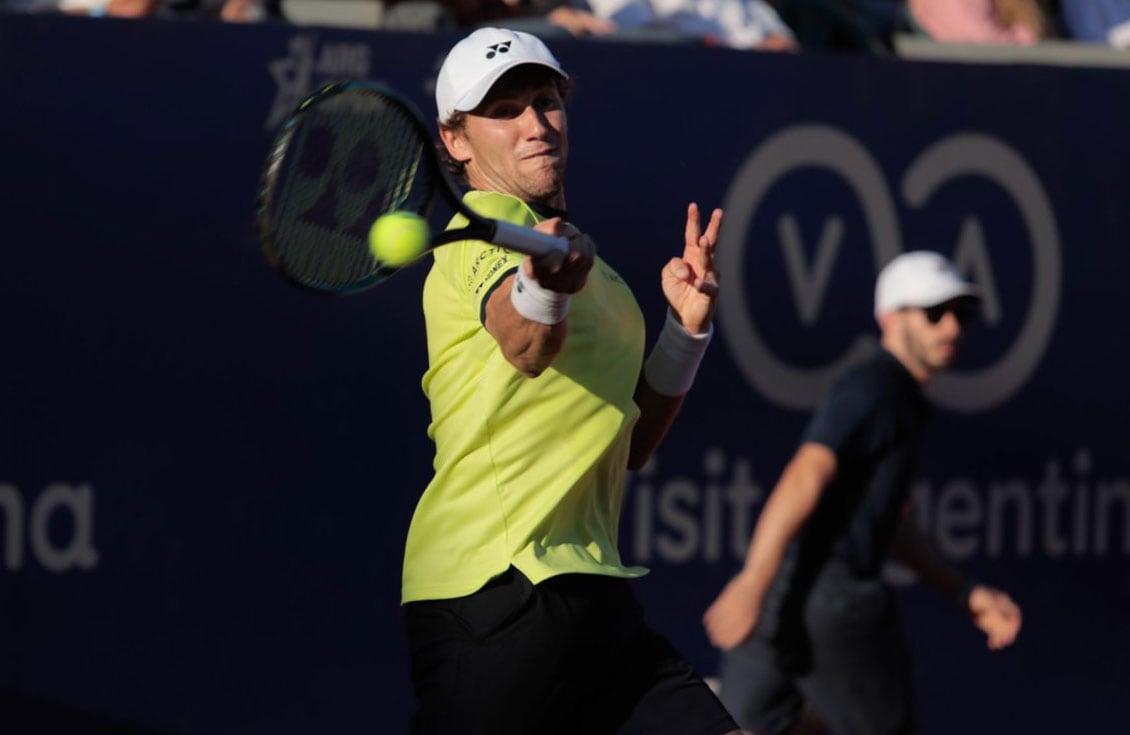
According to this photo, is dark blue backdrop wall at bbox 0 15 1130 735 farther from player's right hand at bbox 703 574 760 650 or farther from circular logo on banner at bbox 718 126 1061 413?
player's right hand at bbox 703 574 760 650

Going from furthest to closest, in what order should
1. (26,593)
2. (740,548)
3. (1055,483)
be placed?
(1055,483), (740,548), (26,593)

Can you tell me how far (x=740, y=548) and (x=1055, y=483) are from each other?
4.31 feet

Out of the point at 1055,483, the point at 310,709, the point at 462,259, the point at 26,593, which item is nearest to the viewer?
the point at 462,259

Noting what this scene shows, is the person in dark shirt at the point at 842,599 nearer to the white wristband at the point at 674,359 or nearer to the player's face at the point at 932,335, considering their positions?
the player's face at the point at 932,335

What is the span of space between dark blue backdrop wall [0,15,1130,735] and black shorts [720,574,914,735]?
0.76 meters

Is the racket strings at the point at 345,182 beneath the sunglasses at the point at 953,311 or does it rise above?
above

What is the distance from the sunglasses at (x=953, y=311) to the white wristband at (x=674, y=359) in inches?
92.8

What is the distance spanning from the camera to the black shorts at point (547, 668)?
11.4 feet

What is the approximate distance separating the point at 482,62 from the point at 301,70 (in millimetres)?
2344

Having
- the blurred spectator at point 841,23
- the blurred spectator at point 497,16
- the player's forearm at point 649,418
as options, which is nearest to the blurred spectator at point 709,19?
the blurred spectator at point 497,16

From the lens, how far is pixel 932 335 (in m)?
6.02

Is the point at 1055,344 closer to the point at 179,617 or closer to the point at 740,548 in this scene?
the point at 740,548

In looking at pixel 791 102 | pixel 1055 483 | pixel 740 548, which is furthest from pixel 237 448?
pixel 1055 483

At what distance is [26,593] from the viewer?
542cm
